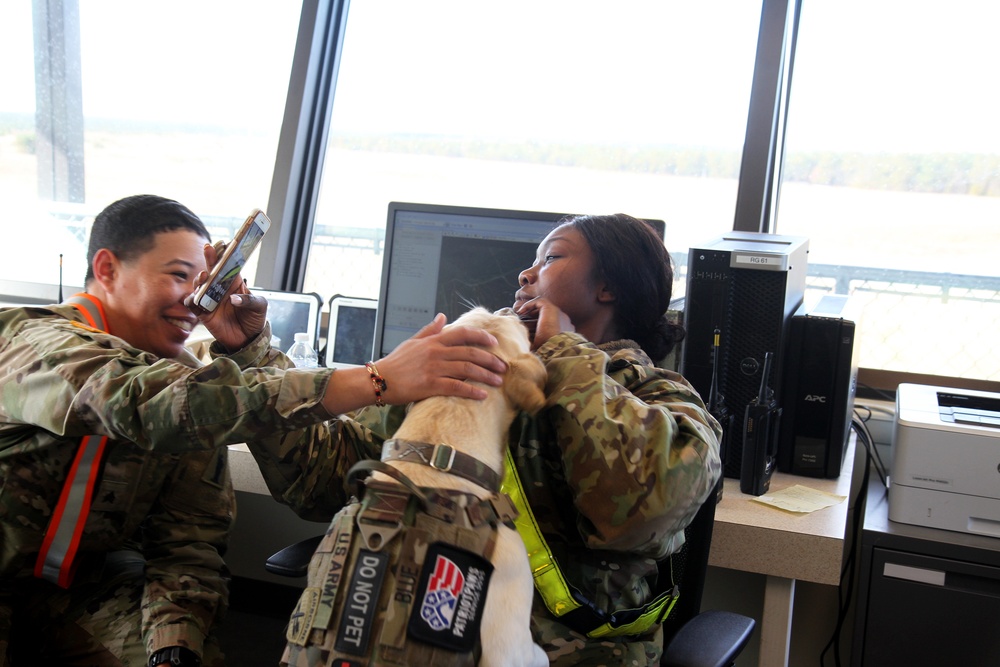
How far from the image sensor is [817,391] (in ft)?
6.31

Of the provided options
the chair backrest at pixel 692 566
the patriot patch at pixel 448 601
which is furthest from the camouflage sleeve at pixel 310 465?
the chair backrest at pixel 692 566

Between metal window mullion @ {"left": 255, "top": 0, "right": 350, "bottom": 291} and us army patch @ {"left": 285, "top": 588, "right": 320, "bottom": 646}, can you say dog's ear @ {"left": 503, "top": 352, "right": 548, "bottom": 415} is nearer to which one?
us army patch @ {"left": 285, "top": 588, "right": 320, "bottom": 646}

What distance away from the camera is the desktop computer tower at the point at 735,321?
72.4 inches

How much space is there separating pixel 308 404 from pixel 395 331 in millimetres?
964

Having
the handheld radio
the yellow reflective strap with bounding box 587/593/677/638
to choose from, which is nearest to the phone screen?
the yellow reflective strap with bounding box 587/593/677/638

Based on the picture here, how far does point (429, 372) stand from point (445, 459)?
169mm

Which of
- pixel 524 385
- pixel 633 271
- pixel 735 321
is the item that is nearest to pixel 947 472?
pixel 735 321

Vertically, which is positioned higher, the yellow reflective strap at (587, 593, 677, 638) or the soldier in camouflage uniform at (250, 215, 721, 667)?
the soldier in camouflage uniform at (250, 215, 721, 667)

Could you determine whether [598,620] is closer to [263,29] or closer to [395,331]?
[395,331]

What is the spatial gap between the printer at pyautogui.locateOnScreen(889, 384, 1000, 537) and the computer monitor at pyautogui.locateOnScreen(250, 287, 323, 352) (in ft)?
5.10

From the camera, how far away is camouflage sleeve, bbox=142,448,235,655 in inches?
58.4

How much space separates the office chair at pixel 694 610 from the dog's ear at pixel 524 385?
37 cm

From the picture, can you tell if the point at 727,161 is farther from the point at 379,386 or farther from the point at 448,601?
the point at 448,601

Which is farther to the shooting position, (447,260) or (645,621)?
(447,260)
